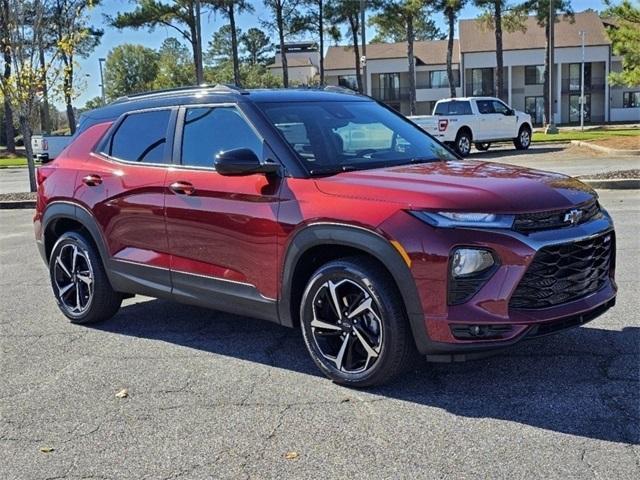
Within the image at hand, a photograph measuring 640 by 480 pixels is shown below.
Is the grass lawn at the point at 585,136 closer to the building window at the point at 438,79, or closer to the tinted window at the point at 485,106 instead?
the tinted window at the point at 485,106

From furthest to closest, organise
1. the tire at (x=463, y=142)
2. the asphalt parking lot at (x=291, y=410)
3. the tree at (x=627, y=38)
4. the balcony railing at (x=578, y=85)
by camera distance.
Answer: the balcony railing at (x=578, y=85)
the tire at (x=463, y=142)
the tree at (x=627, y=38)
the asphalt parking lot at (x=291, y=410)

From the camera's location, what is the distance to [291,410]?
4.17m

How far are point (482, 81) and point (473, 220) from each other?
2539 inches

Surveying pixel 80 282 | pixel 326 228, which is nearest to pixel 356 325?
pixel 326 228

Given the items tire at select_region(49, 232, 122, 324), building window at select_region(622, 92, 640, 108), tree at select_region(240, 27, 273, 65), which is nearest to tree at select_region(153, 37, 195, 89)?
tree at select_region(240, 27, 273, 65)

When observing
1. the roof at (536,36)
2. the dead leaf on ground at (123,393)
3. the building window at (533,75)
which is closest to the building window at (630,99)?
the roof at (536,36)

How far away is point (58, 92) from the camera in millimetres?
17750

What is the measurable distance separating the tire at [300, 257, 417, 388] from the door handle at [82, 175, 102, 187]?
2254 mm

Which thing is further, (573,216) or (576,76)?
(576,76)

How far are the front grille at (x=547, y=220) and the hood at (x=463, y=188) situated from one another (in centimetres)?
3

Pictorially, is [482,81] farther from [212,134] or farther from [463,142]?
[212,134]

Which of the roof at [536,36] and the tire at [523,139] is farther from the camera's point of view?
the roof at [536,36]

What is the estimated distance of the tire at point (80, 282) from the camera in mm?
5992

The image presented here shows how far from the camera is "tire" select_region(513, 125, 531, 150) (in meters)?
26.3
